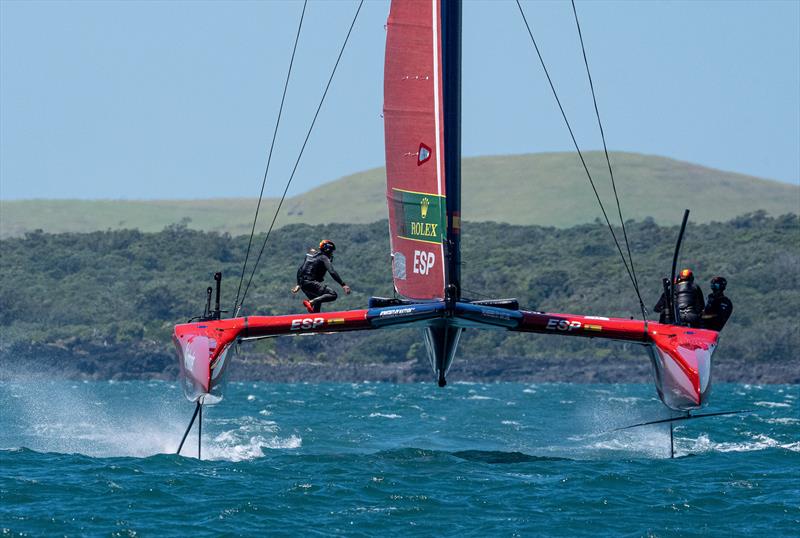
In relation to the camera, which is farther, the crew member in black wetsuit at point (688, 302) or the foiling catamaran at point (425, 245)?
the crew member in black wetsuit at point (688, 302)

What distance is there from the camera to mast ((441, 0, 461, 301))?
645 inches

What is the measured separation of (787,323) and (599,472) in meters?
60.4

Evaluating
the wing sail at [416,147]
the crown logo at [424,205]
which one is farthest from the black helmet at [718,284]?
the crown logo at [424,205]

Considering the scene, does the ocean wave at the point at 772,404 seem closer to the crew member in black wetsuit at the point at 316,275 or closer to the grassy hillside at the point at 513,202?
the crew member in black wetsuit at the point at 316,275

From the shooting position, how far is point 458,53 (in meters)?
16.8

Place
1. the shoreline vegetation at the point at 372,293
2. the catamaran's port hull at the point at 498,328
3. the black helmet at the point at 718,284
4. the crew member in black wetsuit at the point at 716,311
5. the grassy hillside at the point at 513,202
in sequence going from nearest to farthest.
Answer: the catamaran's port hull at the point at 498,328 → the black helmet at the point at 718,284 → the crew member in black wetsuit at the point at 716,311 → the shoreline vegetation at the point at 372,293 → the grassy hillside at the point at 513,202

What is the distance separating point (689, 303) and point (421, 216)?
342cm

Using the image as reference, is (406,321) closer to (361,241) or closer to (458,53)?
(458,53)

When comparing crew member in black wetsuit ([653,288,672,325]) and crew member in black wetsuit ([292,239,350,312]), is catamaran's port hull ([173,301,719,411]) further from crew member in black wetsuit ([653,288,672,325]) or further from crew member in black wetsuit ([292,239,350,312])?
crew member in black wetsuit ([292,239,350,312])

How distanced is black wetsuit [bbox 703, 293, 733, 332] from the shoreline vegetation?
1467 inches

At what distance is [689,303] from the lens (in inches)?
685

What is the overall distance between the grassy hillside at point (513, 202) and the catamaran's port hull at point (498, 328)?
106588 mm

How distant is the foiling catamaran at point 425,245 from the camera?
53.7 ft

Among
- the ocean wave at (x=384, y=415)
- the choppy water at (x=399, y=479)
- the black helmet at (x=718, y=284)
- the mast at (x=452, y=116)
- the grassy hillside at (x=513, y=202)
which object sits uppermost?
the grassy hillside at (x=513, y=202)
